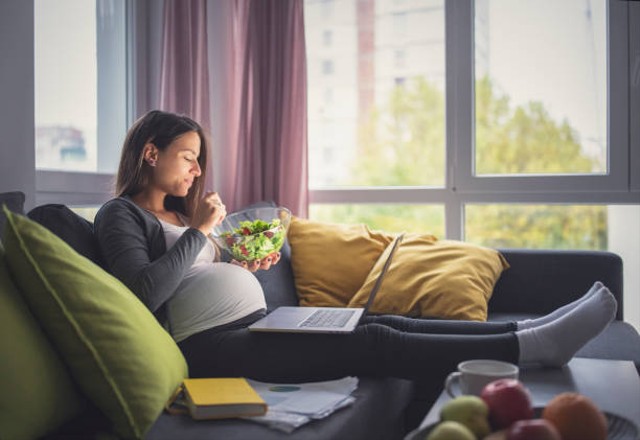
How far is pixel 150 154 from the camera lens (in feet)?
6.68

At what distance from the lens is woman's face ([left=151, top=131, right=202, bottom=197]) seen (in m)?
2.04

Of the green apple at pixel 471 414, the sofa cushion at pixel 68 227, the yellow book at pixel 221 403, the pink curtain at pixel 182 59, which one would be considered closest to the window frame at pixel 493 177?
the pink curtain at pixel 182 59

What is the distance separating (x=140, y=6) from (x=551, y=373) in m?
2.35

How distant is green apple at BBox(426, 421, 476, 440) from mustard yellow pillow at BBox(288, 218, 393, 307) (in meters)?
1.64

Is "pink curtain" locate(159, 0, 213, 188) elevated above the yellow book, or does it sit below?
above

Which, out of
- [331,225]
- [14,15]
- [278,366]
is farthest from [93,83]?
[278,366]

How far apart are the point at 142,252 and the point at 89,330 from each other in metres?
0.54

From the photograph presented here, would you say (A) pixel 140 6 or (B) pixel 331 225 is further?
(A) pixel 140 6

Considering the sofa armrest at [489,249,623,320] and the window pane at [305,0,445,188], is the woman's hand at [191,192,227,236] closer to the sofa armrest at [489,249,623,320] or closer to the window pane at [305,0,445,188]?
the sofa armrest at [489,249,623,320]

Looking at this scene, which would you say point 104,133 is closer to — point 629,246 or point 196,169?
point 196,169

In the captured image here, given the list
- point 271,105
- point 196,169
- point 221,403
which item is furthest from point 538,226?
point 221,403

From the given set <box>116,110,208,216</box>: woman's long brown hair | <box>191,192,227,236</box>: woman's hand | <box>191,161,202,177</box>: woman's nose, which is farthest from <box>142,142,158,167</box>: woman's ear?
<box>191,192,227,236</box>: woman's hand

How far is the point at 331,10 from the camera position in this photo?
10.9 feet

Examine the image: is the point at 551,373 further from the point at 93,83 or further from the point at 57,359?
the point at 93,83
